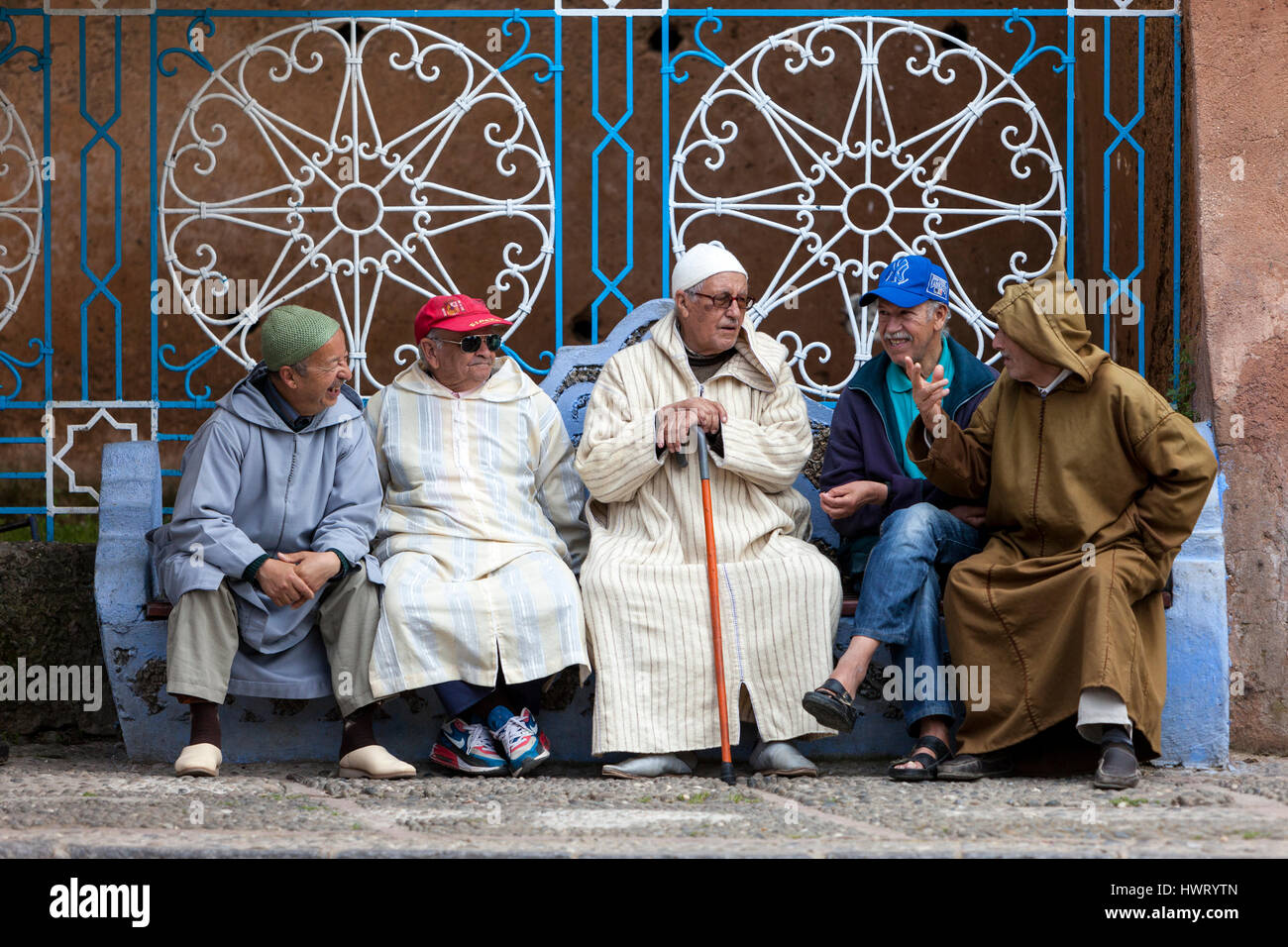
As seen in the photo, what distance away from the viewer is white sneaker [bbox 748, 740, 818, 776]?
464cm

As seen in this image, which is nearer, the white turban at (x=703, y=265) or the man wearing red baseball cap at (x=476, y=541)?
the man wearing red baseball cap at (x=476, y=541)

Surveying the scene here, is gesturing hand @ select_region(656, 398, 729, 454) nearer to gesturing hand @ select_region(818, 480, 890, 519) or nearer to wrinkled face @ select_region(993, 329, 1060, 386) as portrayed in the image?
gesturing hand @ select_region(818, 480, 890, 519)

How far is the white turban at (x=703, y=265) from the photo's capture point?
5.08 meters

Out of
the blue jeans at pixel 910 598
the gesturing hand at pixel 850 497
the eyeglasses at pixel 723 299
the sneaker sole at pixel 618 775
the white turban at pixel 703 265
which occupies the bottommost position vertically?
the sneaker sole at pixel 618 775

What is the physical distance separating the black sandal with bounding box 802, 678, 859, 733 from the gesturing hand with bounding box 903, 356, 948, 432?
86 centimetres

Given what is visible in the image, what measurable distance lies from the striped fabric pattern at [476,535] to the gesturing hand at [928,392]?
117cm

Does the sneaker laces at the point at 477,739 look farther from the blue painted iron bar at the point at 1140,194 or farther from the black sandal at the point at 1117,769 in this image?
the blue painted iron bar at the point at 1140,194

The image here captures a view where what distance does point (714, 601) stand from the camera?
4.73 m

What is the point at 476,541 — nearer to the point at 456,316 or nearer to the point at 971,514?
the point at 456,316

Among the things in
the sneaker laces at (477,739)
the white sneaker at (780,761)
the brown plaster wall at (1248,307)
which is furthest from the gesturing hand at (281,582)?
the brown plaster wall at (1248,307)

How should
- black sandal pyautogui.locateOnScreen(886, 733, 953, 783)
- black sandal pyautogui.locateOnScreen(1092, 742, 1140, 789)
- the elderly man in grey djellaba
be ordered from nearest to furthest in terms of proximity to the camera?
black sandal pyautogui.locateOnScreen(1092, 742, 1140, 789) < black sandal pyautogui.locateOnScreen(886, 733, 953, 783) < the elderly man in grey djellaba

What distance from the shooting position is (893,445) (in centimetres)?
512

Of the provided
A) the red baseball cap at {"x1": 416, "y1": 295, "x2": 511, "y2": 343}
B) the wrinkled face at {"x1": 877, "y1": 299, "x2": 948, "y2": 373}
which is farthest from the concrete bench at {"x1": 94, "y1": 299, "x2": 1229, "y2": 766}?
the red baseball cap at {"x1": 416, "y1": 295, "x2": 511, "y2": 343}

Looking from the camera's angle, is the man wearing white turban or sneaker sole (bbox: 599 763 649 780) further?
the man wearing white turban
